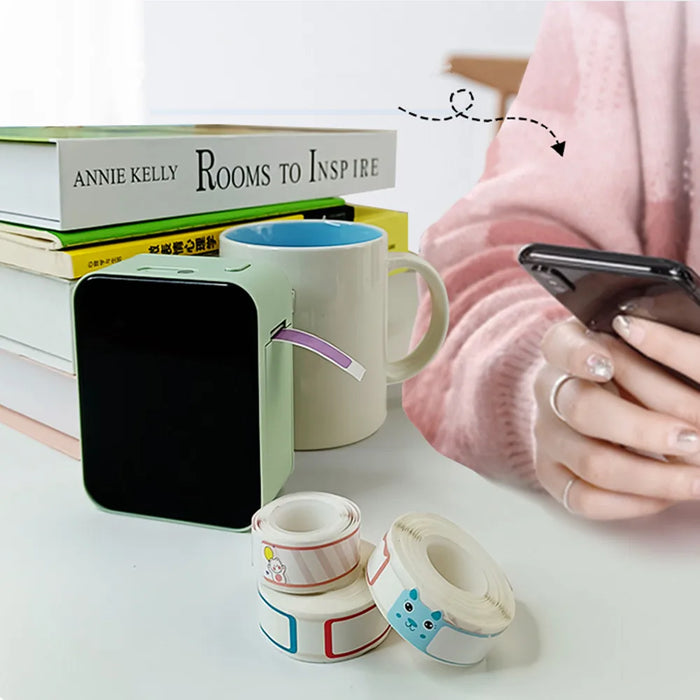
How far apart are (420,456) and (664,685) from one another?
9.1 inches

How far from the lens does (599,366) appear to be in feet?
1.41

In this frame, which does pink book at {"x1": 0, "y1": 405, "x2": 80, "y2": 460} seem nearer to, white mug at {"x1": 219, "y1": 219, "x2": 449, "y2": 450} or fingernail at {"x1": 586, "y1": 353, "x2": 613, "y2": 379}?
white mug at {"x1": 219, "y1": 219, "x2": 449, "y2": 450}

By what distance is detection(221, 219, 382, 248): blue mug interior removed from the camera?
1.70ft

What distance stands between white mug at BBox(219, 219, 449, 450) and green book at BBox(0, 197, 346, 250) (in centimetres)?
4

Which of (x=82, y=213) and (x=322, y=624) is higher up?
(x=82, y=213)

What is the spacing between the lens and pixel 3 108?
121cm

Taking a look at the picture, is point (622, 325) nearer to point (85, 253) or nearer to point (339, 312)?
point (339, 312)

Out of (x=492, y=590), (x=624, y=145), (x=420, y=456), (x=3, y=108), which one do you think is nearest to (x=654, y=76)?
(x=624, y=145)

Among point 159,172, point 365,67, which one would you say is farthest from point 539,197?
point 365,67

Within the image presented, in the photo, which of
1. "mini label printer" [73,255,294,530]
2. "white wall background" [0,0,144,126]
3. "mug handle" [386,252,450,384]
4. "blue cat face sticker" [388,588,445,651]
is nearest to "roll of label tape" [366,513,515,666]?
"blue cat face sticker" [388,588,445,651]

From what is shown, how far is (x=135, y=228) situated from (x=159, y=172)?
4 cm

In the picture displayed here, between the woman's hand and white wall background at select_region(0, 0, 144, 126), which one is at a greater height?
white wall background at select_region(0, 0, 144, 126)

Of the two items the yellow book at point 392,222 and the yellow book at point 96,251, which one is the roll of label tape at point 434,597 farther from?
the yellow book at point 392,222

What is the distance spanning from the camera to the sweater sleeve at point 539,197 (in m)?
0.61
